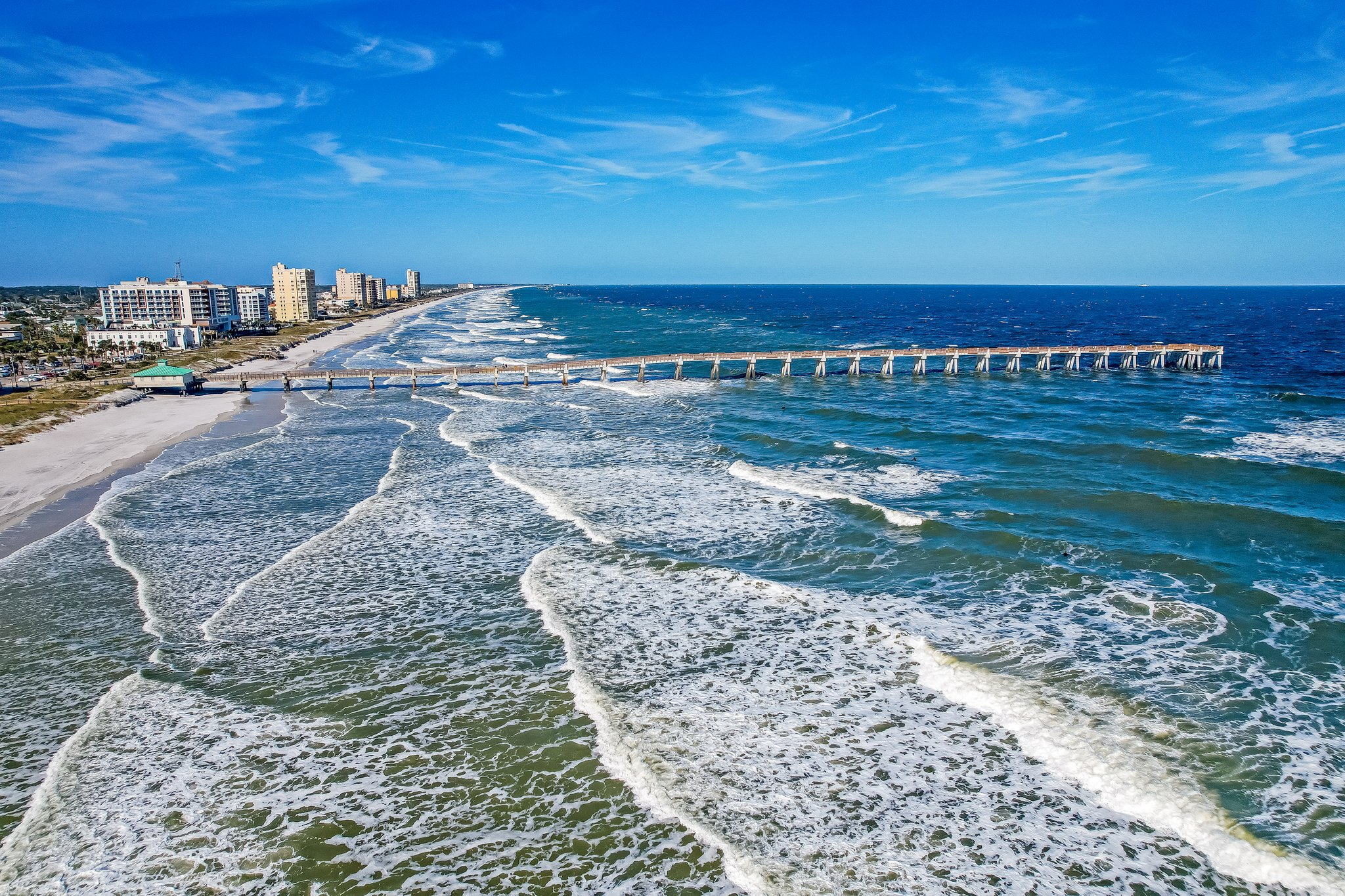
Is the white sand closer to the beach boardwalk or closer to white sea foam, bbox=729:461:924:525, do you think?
the beach boardwalk

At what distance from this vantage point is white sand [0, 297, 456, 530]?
1088 inches

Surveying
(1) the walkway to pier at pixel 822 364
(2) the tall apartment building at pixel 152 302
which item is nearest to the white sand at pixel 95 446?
(1) the walkway to pier at pixel 822 364

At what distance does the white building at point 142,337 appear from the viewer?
84.2 m

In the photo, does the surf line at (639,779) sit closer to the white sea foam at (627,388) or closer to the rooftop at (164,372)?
the white sea foam at (627,388)

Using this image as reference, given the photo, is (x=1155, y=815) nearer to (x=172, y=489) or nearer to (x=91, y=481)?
(x=172, y=489)

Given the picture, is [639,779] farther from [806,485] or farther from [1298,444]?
[1298,444]

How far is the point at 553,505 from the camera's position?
84.0 ft

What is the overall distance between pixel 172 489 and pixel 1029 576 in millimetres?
29281

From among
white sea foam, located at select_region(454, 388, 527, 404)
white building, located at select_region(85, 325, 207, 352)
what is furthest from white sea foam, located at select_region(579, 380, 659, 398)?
white building, located at select_region(85, 325, 207, 352)

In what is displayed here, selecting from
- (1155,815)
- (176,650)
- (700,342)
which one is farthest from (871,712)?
(700,342)

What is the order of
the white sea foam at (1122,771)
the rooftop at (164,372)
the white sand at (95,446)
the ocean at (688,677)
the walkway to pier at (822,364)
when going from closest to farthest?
the white sea foam at (1122,771), the ocean at (688,677), the white sand at (95,446), the rooftop at (164,372), the walkway to pier at (822,364)

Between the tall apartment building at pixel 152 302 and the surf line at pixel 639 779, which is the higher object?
the tall apartment building at pixel 152 302

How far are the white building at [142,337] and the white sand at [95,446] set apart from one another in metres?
39.5

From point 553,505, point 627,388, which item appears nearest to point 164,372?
point 627,388
